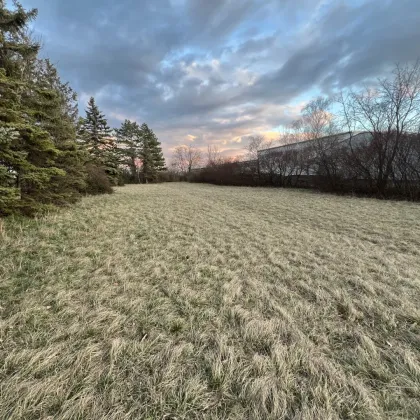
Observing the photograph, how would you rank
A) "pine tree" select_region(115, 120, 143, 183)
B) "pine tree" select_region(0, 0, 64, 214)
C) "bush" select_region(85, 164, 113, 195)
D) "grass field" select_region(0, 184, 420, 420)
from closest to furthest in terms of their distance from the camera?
"grass field" select_region(0, 184, 420, 420), "pine tree" select_region(0, 0, 64, 214), "bush" select_region(85, 164, 113, 195), "pine tree" select_region(115, 120, 143, 183)

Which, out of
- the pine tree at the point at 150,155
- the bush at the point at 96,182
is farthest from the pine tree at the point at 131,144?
the bush at the point at 96,182

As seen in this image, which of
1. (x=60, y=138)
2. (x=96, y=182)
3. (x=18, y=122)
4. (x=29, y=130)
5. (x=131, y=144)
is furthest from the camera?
(x=131, y=144)

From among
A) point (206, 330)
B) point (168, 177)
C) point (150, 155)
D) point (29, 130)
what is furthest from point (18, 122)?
point (168, 177)

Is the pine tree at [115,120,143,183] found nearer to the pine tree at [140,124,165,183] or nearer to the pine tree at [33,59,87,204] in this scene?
the pine tree at [140,124,165,183]

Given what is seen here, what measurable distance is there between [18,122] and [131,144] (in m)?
32.2

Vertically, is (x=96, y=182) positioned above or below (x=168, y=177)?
below

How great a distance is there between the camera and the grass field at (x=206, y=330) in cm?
141

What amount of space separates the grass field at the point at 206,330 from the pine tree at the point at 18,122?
1204 mm

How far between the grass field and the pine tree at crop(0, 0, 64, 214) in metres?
1.20

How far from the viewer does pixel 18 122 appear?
4598 mm

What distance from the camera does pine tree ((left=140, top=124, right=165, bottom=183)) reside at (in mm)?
35188

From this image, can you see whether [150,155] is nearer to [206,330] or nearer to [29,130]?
[29,130]

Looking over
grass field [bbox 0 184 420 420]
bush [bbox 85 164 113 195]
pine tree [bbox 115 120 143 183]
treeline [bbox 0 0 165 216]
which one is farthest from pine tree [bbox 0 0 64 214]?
pine tree [bbox 115 120 143 183]

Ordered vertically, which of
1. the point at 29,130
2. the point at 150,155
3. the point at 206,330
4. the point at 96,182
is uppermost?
the point at 150,155
